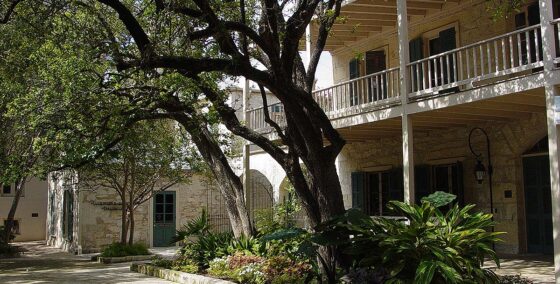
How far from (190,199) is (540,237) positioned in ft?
47.6

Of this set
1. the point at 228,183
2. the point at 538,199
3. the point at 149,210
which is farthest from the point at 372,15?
the point at 149,210

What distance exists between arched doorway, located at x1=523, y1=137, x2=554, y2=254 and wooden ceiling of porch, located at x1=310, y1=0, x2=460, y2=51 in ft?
13.3

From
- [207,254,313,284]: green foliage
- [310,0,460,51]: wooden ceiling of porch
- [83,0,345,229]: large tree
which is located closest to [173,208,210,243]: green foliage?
[207,254,313,284]: green foliage

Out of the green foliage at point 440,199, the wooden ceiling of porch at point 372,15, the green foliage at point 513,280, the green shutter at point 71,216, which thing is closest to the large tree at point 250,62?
the green foliage at point 440,199

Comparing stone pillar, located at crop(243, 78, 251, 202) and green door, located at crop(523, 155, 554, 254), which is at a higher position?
stone pillar, located at crop(243, 78, 251, 202)

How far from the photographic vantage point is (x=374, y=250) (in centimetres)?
Answer: 822

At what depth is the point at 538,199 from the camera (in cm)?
1263

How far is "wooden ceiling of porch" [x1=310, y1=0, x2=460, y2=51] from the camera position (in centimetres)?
1409

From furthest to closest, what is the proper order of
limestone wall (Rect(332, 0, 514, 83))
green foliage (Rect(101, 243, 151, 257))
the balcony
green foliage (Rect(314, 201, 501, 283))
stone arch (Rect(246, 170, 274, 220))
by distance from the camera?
stone arch (Rect(246, 170, 274, 220))
green foliage (Rect(101, 243, 151, 257))
limestone wall (Rect(332, 0, 514, 83))
the balcony
green foliage (Rect(314, 201, 501, 283))

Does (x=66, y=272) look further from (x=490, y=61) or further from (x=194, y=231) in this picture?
(x=490, y=61)

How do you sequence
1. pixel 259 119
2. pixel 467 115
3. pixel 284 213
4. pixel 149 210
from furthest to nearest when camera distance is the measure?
pixel 149 210 → pixel 259 119 → pixel 284 213 → pixel 467 115

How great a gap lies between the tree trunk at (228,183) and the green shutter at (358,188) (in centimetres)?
477

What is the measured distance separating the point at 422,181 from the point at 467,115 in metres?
2.73

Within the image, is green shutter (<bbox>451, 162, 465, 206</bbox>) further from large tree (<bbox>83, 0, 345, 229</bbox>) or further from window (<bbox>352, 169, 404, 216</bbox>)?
large tree (<bbox>83, 0, 345, 229</bbox>)
